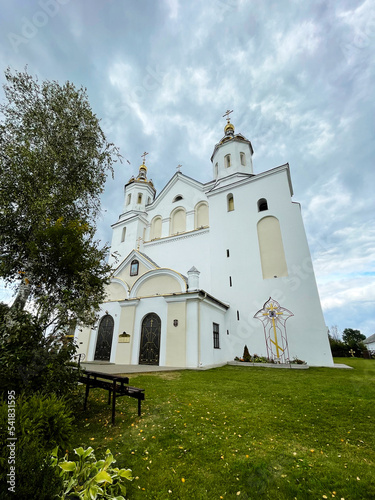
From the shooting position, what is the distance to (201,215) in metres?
22.7

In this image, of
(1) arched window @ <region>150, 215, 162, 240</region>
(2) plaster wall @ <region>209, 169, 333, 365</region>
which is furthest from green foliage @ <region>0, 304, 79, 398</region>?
(1) arched window @ <region>150, 215, 162, 240</region>

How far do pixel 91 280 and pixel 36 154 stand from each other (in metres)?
5.36

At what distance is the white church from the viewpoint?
43.0 ft

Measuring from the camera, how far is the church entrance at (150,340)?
13.0 meters

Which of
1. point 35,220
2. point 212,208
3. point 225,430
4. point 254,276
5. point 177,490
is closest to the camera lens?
point 177,490

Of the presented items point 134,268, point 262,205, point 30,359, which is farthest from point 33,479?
point 262,205

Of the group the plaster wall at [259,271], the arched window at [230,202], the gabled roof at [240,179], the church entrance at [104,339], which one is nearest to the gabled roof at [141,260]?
the church entrance at [104,339]

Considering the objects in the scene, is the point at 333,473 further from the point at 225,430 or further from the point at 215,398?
the point at 215,398

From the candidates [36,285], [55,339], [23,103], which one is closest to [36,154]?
[23,103]

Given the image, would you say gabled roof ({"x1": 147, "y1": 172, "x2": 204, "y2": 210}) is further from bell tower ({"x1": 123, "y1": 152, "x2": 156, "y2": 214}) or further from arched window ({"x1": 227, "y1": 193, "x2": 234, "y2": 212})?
arched window ({"x1": 227, "y1": 193, "x2": 234, "y2": 212})

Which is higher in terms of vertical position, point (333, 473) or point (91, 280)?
point (91, 280)

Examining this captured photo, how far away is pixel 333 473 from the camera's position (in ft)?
9.11

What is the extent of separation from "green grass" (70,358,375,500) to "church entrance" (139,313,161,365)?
23.0 ft

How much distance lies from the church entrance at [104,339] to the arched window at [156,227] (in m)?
10.9
